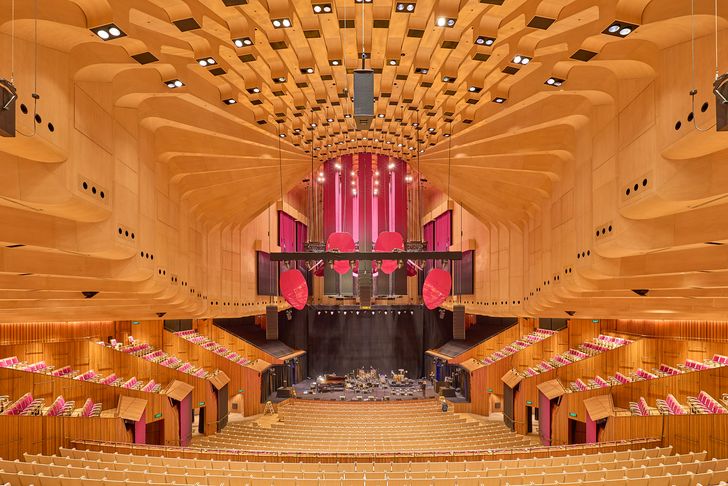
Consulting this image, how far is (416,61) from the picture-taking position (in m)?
6.75

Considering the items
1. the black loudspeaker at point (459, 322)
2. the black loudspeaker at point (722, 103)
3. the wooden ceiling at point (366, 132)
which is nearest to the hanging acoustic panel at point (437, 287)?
the black loudspeaker at point (459, 322)

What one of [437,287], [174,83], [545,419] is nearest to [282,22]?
[174,83]

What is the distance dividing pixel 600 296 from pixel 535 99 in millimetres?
4659

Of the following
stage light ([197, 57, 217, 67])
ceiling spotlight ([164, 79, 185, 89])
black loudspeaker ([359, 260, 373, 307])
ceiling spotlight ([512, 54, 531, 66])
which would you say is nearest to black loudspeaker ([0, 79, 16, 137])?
stage light ([197, 57, 217, 67])

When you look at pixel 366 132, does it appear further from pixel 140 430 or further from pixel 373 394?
pixel 373 394

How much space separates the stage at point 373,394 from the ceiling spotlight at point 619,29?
53.2ft

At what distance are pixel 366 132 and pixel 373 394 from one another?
1152 cm

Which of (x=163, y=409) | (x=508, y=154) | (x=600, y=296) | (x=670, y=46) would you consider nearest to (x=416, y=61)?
(x=670, y=46)

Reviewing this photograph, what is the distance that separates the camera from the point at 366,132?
12.6m

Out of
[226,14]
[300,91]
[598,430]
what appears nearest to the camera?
[226,14]

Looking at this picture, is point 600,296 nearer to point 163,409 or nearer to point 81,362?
point 163,409

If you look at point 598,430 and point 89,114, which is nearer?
point 89,114

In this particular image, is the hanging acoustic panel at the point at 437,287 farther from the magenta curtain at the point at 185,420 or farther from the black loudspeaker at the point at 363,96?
the black loudspeaker at the point at 363,96

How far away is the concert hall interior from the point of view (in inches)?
199
